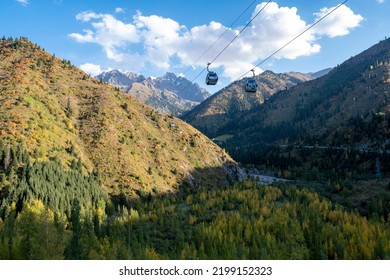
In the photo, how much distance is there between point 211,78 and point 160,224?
140ft

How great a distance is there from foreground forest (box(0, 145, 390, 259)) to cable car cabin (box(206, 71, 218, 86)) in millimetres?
32215

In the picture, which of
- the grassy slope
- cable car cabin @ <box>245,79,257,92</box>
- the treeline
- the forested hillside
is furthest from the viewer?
the grassy slope

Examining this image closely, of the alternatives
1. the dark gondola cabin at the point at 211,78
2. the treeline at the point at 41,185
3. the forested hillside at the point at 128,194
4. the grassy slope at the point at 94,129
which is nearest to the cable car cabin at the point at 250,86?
the dark gondola cabin at the point at 211,78

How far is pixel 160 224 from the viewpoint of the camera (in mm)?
90812

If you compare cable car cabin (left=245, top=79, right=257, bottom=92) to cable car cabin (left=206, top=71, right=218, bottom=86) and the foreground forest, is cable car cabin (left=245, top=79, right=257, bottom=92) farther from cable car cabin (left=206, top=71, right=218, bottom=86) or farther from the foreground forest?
the foreground forest

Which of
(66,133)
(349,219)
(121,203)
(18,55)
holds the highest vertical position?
(18,55)

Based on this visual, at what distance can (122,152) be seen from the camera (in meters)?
139

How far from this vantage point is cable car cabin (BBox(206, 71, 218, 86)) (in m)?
69.4

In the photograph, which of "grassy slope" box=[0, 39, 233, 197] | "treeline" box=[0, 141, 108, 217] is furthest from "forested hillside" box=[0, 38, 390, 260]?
"grassy slope" box=[0, 39, 233, 197]

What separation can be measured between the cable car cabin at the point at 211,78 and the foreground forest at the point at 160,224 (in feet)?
106

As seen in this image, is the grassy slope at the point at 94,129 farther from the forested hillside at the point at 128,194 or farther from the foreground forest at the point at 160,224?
the foreground forest at the point at 160,224
